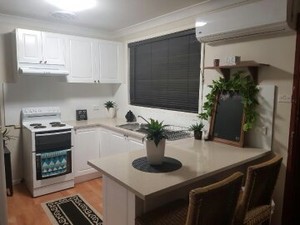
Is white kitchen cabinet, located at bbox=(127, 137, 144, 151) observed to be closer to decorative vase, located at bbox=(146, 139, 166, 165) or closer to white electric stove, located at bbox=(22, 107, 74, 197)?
white electric stove, located at bbox=(22, 107, 74, 197)

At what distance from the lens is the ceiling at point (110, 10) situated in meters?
2.71

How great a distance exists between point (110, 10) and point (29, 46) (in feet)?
4.14

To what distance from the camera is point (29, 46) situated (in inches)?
127

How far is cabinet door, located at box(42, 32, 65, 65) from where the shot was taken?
11.0ft

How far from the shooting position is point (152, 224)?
1457 millimetres

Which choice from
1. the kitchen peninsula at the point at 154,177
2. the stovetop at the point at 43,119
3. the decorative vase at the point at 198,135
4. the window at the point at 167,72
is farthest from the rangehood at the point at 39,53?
the decorative vase at the point at 198,135

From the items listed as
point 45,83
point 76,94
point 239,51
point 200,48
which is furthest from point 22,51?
point 239,51

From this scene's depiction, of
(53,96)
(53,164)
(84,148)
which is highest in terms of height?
(53,96)

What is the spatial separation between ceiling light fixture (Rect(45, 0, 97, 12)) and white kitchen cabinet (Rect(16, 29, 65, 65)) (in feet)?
2.18

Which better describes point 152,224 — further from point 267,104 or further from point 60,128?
point 60,128

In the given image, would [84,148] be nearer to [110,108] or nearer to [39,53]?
[110,108]

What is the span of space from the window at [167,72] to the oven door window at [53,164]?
1502 mm

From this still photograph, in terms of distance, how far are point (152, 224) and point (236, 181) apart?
59cm

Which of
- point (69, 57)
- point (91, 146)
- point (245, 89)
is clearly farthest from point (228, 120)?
point (69, 57)
